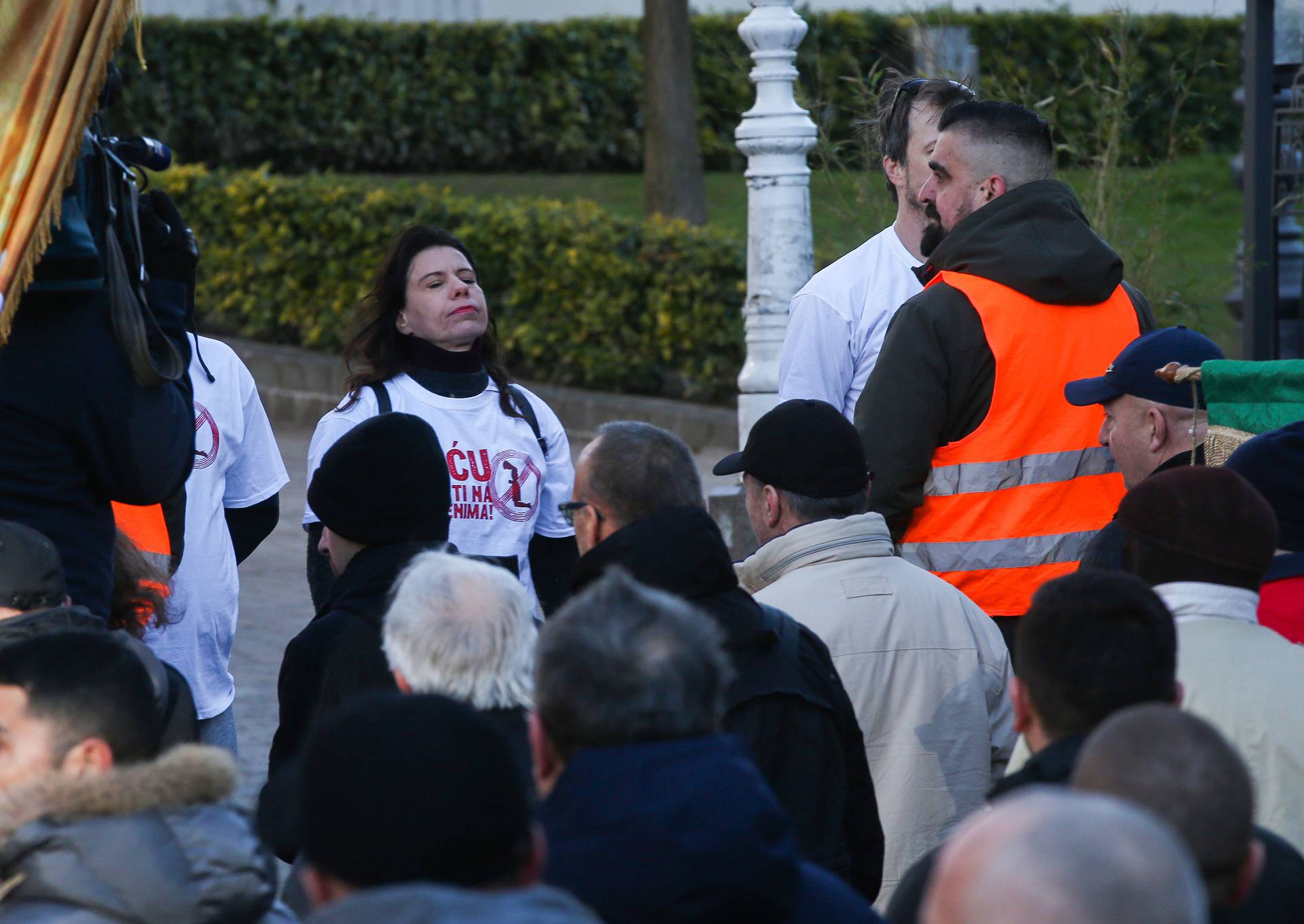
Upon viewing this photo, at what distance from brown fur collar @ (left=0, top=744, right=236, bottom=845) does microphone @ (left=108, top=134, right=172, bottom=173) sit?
60.3 inches

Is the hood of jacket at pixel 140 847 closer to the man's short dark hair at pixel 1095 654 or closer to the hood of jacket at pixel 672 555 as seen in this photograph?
the hood of jacket at pixel 672 555

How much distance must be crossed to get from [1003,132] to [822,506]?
1284 millimetres

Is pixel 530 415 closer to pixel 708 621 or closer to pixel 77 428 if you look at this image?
pixel 77 428

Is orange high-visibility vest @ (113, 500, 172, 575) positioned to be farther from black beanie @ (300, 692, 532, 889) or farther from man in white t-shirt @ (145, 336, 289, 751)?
black beanie @ (300, 692, 532, 889)

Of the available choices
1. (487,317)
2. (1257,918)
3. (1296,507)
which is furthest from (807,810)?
(487,317)

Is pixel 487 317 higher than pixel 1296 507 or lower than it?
higher

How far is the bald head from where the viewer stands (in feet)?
4.74

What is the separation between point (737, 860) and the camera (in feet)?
6.97

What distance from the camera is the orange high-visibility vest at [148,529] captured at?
436 centimetres

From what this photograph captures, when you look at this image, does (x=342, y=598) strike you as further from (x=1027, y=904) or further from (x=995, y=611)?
(x=1027, y=904)

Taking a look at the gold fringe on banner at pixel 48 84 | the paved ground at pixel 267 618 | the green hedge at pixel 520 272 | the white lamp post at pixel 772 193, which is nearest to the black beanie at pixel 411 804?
the gold fringe on banner at pixel 48 84

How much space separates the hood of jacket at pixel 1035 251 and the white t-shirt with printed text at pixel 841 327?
51cm

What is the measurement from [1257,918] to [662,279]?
11.1 metres

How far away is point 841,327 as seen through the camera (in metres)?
4.75
